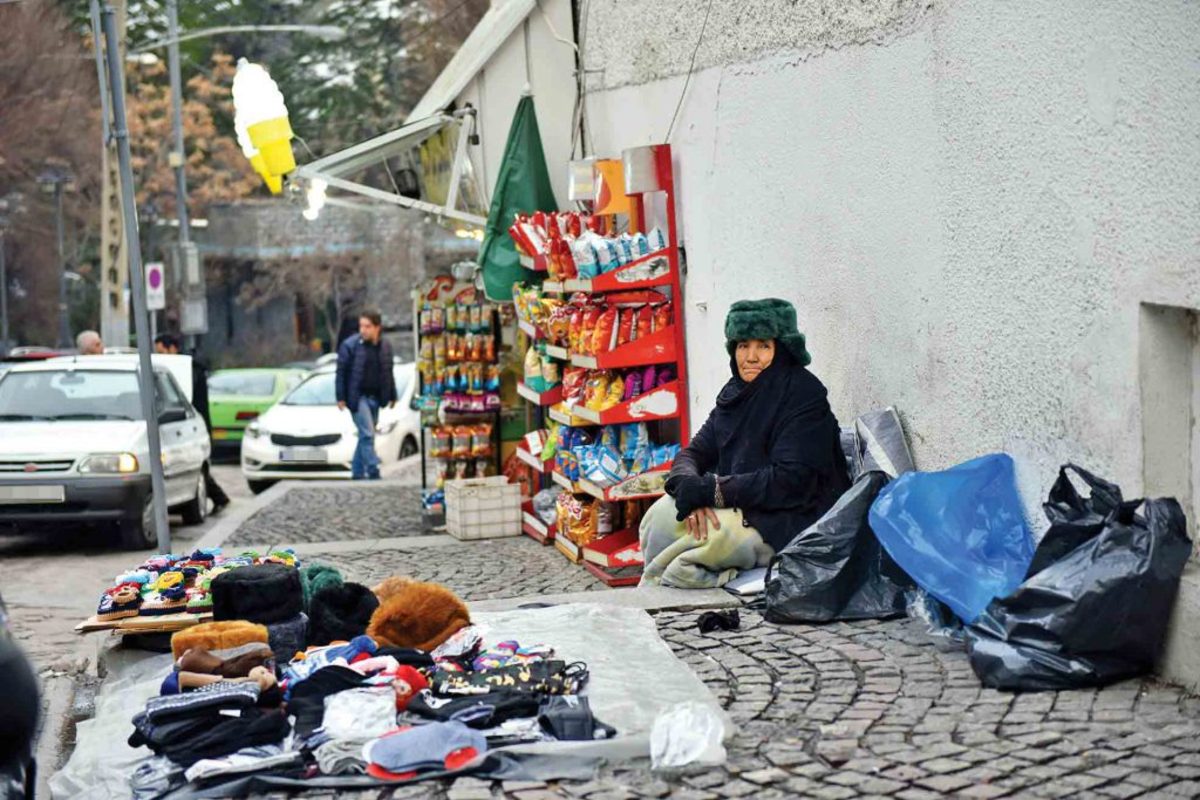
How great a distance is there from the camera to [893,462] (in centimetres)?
762

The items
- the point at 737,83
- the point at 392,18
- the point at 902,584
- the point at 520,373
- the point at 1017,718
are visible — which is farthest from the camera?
the point at 392,18

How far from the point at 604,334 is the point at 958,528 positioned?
3.72 meters

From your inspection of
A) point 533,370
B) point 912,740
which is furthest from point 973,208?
point 533,370

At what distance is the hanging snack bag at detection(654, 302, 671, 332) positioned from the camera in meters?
10.2

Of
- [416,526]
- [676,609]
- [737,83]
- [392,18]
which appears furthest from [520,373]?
[392,18]

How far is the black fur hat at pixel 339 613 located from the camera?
672 cm

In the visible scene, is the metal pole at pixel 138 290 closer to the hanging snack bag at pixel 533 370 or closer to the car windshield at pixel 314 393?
the hanging snack bag at pixel 533 370

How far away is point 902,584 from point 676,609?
3.45 ft

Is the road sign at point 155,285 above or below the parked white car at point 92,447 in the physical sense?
above

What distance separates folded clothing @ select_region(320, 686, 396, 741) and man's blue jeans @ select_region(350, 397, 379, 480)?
38.2ft

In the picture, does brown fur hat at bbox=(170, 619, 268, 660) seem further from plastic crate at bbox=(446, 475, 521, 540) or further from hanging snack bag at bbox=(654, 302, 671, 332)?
plastic crate at bbox=(446, 475, 521, 540)

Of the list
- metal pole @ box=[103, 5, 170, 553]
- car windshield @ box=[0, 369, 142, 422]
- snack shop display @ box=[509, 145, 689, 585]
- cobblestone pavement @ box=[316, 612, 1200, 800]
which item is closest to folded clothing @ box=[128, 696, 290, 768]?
cobblestone pavement @ box=[316, 612, 1200, 800]

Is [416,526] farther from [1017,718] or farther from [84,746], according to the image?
[1017,718]

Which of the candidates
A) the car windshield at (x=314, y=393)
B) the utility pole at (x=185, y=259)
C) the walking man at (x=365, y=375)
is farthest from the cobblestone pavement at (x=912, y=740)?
the utility pole at (x=185, y=259)
